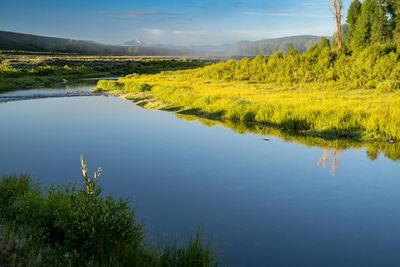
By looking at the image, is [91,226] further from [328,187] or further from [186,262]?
[328,187]

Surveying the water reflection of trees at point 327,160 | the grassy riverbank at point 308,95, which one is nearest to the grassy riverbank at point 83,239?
the water reflection of trees at point 327,160

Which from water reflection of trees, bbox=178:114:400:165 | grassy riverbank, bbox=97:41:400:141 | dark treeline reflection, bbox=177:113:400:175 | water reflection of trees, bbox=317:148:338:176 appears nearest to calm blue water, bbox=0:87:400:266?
water reflection of trees, bbox=317:148:338:176

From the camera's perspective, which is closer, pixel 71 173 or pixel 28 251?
pixel 28 251

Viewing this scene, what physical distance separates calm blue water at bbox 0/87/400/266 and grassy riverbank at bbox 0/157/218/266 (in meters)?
1.20

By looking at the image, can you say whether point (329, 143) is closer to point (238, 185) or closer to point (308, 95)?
point (238, 185)

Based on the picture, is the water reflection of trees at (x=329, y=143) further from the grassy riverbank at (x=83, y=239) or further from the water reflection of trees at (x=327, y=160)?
the grassy riverbank at (x=83, y=239)

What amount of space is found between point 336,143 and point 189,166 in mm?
5964

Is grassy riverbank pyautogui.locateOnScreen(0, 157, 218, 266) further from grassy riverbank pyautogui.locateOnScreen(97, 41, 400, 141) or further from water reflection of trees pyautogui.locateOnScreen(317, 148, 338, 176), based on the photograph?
grassy riverbank pyautogui.locateOnScreen(97, 41, 400, 141)

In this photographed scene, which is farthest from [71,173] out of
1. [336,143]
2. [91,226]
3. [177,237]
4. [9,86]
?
[9,86]

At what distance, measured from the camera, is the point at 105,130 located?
16.9m

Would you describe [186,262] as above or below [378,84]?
below

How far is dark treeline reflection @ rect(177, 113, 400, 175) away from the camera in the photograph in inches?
447

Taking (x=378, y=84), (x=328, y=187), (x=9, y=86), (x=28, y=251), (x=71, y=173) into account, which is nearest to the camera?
(x=28, y=251)

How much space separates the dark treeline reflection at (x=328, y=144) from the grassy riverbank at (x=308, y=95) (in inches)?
19.9
